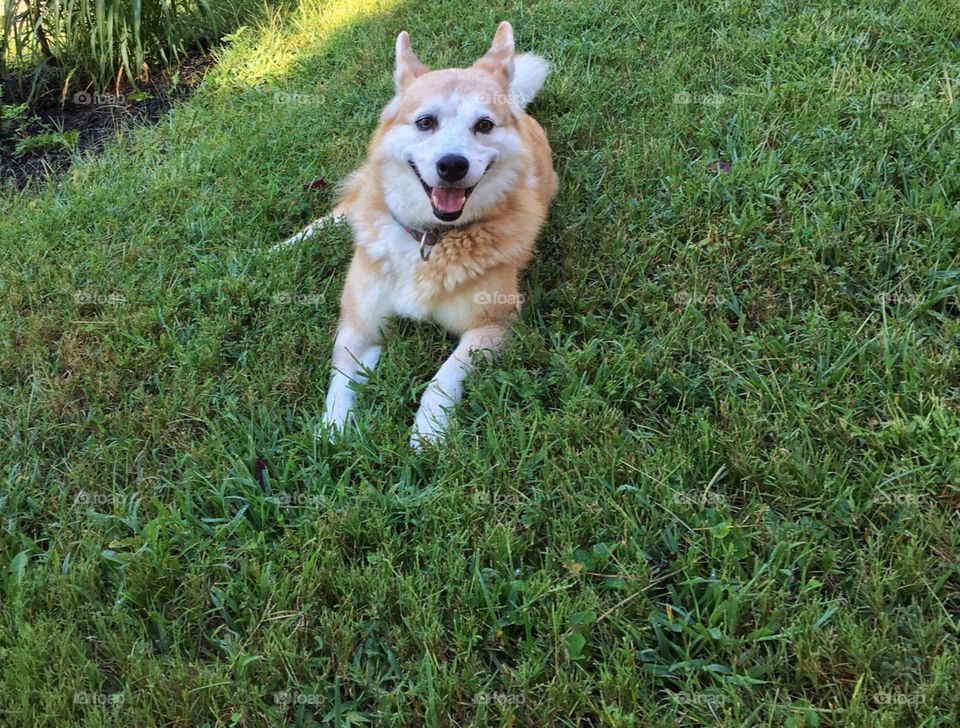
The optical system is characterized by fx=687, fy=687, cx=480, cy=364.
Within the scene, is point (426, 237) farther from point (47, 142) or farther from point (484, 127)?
point (47, 142)

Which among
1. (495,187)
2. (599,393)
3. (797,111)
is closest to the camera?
(599,393)

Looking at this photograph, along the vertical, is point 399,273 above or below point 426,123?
below

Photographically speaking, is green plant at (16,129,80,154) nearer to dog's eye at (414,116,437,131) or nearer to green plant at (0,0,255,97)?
green plant at (0,0,255,97)

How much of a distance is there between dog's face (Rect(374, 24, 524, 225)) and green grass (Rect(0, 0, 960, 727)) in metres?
0.53

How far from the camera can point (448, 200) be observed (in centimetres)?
294

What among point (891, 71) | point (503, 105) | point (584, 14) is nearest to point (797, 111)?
point (891, 71)

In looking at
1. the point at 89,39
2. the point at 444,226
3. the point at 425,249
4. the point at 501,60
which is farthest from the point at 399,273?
the point at 89,39

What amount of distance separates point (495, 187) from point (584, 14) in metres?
2.87

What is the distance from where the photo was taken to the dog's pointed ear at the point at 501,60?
339 cm

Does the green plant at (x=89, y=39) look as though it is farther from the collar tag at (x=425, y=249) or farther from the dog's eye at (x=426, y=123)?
the collar tag at (x=425, y=249)

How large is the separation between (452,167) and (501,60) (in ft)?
3.15

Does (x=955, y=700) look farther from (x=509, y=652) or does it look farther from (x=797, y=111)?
(x=797, y=111)

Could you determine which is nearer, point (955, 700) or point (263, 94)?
point (955, 700)

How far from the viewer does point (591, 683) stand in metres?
1.83
